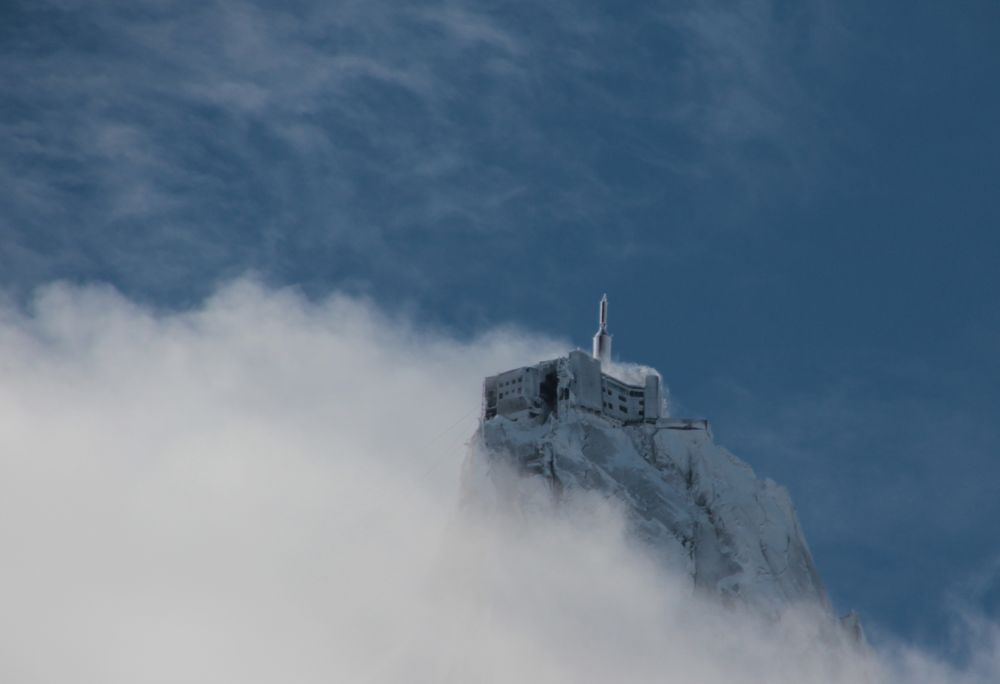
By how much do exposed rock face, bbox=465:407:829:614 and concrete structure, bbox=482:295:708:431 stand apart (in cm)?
83

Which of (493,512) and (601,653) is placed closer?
(601,653)

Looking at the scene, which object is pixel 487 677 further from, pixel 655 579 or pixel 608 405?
pixel 608 405

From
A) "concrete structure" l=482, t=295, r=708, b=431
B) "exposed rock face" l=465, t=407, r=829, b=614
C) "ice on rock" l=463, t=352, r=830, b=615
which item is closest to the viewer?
"exposed rock face" l=465, t=407, r=829, b=614

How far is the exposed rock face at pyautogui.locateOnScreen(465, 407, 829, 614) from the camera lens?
497 ft

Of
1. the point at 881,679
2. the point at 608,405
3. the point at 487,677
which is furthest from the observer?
the point at 608,405

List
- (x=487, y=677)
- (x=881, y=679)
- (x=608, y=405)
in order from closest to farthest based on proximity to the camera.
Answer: (x=487, y=677)
(x=881, y=679)
(x=608, y=405)

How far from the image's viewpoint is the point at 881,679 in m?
151

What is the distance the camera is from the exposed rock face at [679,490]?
151 m

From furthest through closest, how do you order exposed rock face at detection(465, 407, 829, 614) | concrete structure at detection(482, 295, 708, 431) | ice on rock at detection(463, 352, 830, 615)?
concrete structure at detection(482, 295, 708, 431) → ice on rock at detection(463, 352, 830, 615) → exposed rock face at detection(465, 407, 829, 614)

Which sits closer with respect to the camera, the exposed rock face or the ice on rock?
the exposed rock face

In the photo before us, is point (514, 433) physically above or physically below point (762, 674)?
above

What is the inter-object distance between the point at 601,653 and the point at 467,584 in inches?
563

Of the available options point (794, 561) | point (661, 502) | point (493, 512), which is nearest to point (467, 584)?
point (493, 512)

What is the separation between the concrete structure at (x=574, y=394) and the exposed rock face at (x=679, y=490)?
0.83 metres
